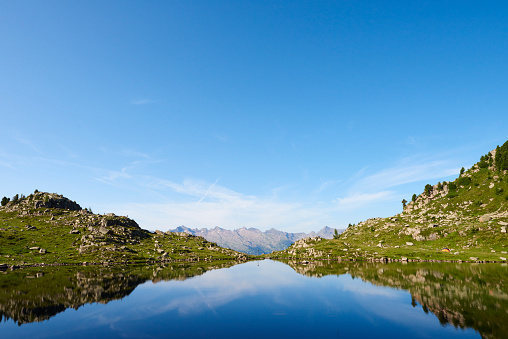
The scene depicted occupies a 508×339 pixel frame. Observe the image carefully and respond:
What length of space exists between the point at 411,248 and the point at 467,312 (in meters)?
144

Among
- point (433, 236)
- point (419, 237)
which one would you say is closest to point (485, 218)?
point (433, 236)

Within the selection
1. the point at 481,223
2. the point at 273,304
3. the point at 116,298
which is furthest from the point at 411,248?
the point at 116,298

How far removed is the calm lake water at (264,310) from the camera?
36656mm

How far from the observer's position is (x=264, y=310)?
4903cm

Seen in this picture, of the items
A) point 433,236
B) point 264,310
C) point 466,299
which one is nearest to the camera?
point 264,310

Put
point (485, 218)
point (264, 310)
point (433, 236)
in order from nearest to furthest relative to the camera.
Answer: point (264, 310)
point (485, 218)
point (433, 236)

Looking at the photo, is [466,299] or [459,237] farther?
[459,237]

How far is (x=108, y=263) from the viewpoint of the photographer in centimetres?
15150

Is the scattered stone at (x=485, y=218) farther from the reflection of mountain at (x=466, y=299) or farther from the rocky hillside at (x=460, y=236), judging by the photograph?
the reflection of mountain at (x=466, y=299)

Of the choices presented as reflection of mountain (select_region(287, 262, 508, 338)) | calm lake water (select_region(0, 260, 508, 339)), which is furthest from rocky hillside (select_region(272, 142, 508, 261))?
calm lake water (select_region(0, 260, 508, 339))

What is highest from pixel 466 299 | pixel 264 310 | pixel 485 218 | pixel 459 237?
pixel 485 218

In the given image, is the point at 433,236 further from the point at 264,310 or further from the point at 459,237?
the point at 264,310

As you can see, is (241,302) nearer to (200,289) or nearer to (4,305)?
(200,289)

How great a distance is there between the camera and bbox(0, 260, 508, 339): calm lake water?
36.7 metres
